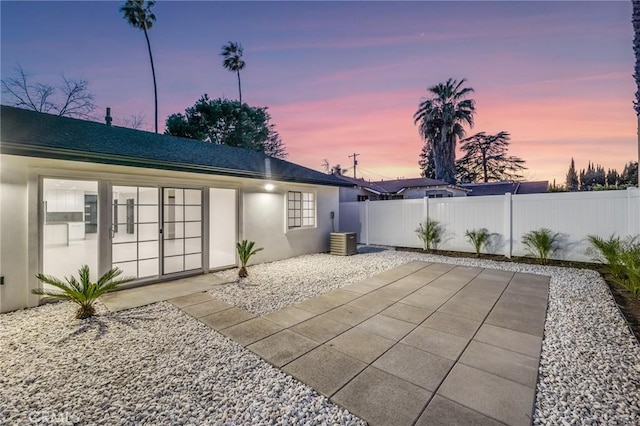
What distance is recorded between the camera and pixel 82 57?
1048 cm

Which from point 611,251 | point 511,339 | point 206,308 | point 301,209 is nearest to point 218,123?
Result: point 301,209

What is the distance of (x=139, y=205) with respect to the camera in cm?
567

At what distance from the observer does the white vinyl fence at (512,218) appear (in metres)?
6.35

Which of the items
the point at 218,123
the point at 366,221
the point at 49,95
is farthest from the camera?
the point at 218,123

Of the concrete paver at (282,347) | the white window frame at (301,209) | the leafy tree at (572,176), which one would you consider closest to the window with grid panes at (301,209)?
the white window frame at (301,209)

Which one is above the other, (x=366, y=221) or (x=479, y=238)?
(x=366, y=221)

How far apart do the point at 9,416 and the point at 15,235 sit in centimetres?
343

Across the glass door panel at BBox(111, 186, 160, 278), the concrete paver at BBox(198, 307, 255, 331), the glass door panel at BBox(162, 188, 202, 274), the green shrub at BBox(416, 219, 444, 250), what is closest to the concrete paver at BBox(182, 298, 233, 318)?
the concrete paver at BBox(198, 307, 255, 331)

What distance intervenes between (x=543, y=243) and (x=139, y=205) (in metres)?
9.49

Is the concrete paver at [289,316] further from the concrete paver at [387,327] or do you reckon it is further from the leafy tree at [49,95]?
the leafy tree at [49,95]

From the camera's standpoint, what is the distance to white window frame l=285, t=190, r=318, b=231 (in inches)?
326

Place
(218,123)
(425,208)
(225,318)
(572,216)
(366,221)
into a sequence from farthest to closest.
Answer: (218,123) → (366,221) → (425,208) → (572,216) → (225,318)

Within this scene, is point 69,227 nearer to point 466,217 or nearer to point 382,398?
point 382,398

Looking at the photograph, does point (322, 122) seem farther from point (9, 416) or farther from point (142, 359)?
point (9, 416)
